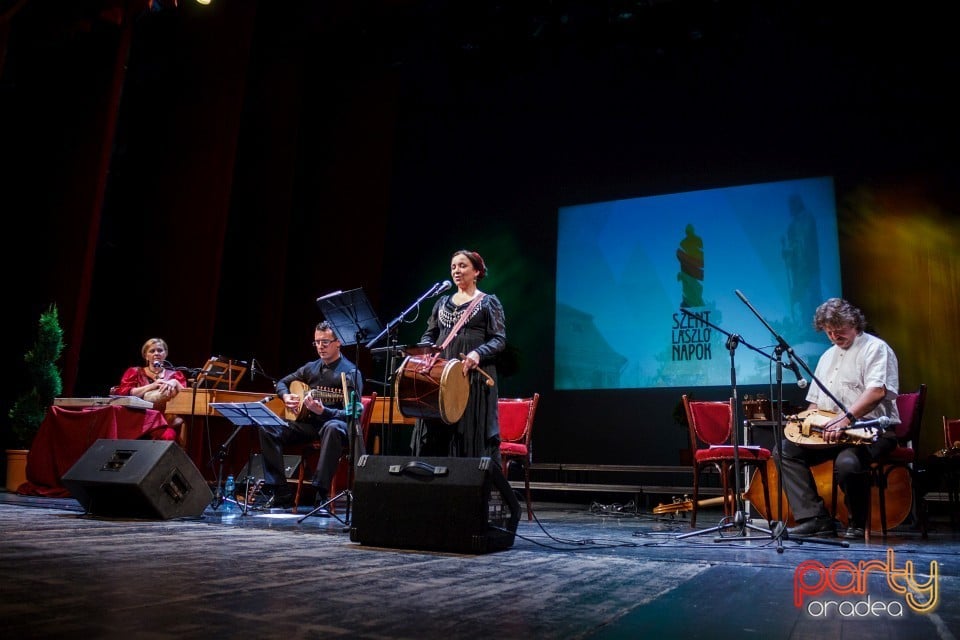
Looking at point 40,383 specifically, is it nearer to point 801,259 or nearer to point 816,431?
point 816,431

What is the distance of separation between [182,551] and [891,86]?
25.4ft

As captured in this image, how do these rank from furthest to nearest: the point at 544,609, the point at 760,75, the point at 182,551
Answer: the point at 760,75, the point at 182,551, the point at 544,609

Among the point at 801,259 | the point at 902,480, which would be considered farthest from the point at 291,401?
the point at 801,259

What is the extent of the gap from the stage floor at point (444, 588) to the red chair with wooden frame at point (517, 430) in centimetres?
186

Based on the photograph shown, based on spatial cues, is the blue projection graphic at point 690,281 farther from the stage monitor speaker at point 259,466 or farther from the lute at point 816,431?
the stage monitor speaker at point 259,466

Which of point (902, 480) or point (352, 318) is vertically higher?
point (352, 318)

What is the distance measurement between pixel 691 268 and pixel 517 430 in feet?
10.2

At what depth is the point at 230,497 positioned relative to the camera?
5906mm

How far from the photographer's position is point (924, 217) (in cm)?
714

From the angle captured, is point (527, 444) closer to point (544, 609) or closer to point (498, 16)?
point (544, 609)

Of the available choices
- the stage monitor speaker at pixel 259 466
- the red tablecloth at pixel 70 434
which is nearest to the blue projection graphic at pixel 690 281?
the stage monitor speaker at pixel 259 466

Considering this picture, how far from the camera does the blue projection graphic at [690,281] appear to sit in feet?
23.9

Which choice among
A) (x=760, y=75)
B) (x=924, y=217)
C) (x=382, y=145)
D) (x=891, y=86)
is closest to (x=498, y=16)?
(x=382, y=145)

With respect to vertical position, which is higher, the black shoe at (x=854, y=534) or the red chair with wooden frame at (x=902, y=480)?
the red chair with wooden frame at (x=902, y=480)
